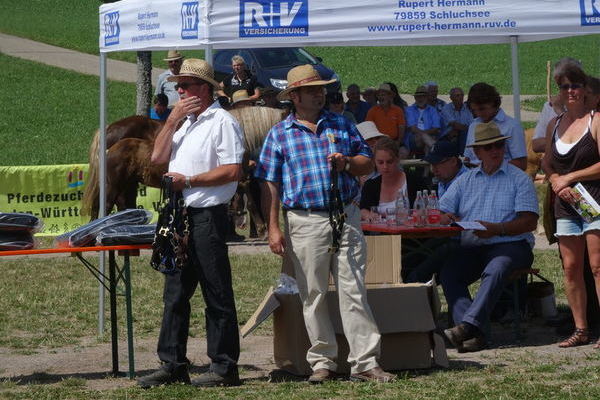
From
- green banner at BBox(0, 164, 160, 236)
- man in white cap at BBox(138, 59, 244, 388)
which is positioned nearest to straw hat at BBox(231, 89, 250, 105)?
green banner at BBox(0, 164, 160, 236)

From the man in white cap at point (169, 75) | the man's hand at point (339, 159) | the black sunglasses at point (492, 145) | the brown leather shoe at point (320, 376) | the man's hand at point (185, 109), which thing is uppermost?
the man in white cap at point (169, 75)

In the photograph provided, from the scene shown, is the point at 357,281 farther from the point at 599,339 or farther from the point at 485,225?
the point at 599,339

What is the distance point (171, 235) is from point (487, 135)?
2.63 meters

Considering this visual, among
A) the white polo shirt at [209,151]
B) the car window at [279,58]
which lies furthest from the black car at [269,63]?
the white polo shirt at [209,151]

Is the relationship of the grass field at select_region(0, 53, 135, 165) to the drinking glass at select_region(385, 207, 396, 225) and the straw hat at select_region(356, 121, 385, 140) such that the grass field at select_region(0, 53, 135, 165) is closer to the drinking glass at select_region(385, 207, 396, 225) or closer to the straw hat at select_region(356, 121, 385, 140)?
the straw hat at select_region(356, 121, 385, 140)

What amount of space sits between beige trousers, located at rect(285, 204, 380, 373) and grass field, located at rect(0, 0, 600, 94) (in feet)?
73.4

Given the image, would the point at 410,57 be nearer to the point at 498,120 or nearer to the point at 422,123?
the point at 422,123

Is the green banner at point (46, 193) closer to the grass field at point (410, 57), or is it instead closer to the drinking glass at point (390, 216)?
the drinking glass at point (390, 216)

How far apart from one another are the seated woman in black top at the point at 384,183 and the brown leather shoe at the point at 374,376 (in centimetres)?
189

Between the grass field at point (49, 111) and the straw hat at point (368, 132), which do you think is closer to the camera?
the straw hat at point (368, 132)

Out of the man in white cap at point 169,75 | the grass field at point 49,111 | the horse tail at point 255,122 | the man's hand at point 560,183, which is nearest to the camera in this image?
the man's hand at point 560,183

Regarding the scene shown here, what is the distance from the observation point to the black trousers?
6926 mm

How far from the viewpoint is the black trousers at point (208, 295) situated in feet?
22.7

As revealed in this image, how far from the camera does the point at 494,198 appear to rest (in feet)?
27.6
